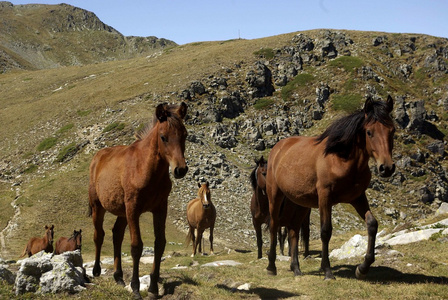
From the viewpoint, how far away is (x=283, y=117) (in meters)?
74.0

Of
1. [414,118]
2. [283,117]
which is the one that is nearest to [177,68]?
[283,117]

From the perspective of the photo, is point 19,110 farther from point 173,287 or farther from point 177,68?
point 173,287

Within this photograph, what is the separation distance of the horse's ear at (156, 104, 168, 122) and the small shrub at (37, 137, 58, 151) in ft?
193

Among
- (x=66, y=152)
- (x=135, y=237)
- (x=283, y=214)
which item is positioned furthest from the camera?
(x=66, y=152)

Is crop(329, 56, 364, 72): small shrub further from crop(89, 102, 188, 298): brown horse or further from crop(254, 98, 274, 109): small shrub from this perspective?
crop(89, 102, 188, 298): brown horse

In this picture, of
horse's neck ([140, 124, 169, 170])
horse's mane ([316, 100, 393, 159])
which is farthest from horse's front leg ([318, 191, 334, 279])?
horse's neck ([140, 124, 169, 170])

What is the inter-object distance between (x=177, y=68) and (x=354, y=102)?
38524mm

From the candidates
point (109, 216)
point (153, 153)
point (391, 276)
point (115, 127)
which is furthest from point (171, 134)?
point (115, 127)

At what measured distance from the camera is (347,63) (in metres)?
84.2

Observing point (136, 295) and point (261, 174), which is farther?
point (261, 174)

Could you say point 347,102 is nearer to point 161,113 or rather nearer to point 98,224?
point 98,224

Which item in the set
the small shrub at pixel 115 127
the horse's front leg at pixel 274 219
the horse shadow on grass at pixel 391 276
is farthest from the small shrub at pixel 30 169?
the horse shadow on grass at pixel 391 276

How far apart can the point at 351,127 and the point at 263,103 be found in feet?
220

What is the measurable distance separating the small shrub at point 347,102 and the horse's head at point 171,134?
66.6 metres
